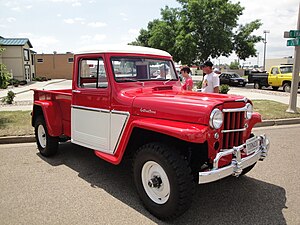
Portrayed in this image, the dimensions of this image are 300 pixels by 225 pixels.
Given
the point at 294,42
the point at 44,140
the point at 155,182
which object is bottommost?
the point at 44,140

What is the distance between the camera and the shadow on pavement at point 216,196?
3162 mm

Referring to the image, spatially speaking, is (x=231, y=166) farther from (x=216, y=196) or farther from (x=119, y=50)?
(x=119, y=50)

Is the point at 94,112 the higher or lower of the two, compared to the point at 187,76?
lower

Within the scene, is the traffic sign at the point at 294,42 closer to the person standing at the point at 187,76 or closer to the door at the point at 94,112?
the person standing at the point at 187,76

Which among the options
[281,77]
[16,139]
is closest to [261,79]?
[281,77]

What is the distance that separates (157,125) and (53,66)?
1904 inches

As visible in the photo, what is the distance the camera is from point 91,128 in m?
4.18

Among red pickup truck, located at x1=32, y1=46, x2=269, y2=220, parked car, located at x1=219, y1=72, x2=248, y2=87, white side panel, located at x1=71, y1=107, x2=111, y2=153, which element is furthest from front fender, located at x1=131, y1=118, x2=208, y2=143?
parked car, located at x1=219, y1=72, x2=248, y2=87

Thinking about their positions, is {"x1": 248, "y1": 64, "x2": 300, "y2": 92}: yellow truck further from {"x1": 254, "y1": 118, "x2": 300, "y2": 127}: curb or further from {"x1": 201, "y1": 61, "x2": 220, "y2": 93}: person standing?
{"x1": 201, "y1": 61, "x2": 220, "y2": 93}: person standing

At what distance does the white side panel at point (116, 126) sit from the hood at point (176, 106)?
0.21 m

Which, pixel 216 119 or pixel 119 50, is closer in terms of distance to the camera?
pixel 216 119

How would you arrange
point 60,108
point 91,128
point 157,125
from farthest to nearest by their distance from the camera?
point 60,108 < point 91,128 < point 157,125

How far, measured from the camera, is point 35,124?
219 inches

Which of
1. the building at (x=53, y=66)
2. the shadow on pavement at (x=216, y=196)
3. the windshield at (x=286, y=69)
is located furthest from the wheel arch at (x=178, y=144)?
the building at (x=53, y=66)
